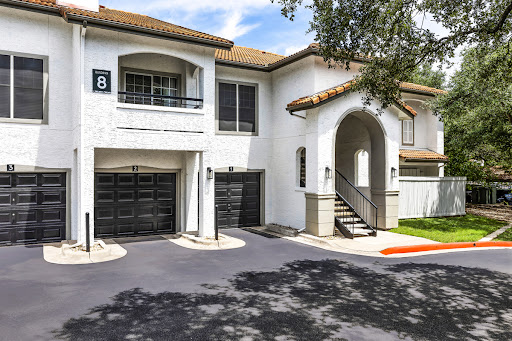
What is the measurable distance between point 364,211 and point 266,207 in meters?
4.11

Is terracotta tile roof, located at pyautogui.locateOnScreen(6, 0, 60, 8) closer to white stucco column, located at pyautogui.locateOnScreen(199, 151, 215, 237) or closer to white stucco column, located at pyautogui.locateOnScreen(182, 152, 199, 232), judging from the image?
white stucco column, located at pyautogui.locateOnScreen(182, 152, 199, 232)

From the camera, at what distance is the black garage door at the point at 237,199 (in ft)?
50.0

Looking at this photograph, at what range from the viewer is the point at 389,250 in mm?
11469

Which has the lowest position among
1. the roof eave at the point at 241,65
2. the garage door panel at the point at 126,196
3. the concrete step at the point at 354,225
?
the concrete step at the point at 354,225

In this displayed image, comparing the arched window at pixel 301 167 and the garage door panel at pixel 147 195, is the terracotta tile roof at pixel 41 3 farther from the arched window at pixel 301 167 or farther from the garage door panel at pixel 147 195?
the arched window at pixel 301 167

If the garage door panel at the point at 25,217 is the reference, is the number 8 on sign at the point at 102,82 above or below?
above

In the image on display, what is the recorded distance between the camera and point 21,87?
11.8 metres

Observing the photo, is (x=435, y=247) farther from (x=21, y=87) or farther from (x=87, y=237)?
(x=21, y=87)

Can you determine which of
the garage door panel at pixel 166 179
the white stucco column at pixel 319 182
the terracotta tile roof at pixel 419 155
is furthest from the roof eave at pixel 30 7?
the terracotta tile roof at pixel 419 155

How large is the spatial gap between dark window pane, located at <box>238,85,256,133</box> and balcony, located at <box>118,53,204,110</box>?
2.22 metres

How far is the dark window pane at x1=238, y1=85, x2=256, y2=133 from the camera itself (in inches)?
611

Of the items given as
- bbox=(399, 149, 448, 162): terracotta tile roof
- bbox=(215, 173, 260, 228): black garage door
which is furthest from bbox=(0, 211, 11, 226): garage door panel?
bbox=(399, 149, 448, 162): terracotta tile roof

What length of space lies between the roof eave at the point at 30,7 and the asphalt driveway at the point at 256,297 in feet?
24.1

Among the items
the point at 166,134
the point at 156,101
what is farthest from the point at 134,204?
the point at 156,101
